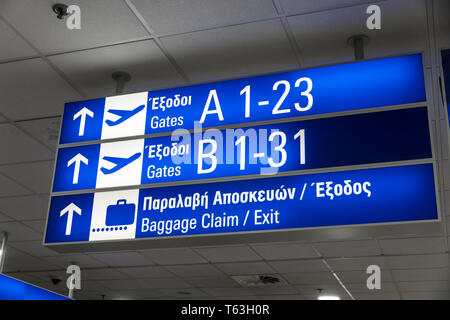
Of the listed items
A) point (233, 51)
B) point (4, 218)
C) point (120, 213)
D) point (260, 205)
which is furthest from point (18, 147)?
point (260, 205)

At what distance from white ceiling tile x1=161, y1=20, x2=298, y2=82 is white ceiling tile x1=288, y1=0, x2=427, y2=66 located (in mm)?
120

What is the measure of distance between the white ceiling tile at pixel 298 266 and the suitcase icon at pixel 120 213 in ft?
14.4

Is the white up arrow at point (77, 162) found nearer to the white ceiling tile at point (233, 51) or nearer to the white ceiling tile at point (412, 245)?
the white ceiling tile at point (233, 51)

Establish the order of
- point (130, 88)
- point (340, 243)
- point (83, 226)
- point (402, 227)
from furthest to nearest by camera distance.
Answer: point (340, 243) < point (130, 88) < point (83, 226) < point (402, 227)

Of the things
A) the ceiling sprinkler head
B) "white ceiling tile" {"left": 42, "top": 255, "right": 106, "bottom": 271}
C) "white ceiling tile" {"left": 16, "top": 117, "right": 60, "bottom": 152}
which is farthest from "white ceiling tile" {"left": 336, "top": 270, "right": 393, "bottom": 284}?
the ceiling sprinkler head

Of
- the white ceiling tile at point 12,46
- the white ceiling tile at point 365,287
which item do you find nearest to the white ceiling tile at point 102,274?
the white ceiling tile at point 365,287

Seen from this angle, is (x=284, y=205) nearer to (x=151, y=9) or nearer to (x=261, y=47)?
(x=261, y=47)

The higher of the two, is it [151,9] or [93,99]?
[151,9]

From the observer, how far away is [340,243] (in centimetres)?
596

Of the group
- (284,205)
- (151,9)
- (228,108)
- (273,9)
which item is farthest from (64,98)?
(284,205)

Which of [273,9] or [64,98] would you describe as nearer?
[273,9]

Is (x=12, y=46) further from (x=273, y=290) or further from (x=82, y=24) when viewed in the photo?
(x=273, y=290)

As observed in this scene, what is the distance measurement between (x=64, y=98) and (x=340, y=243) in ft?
11.9
